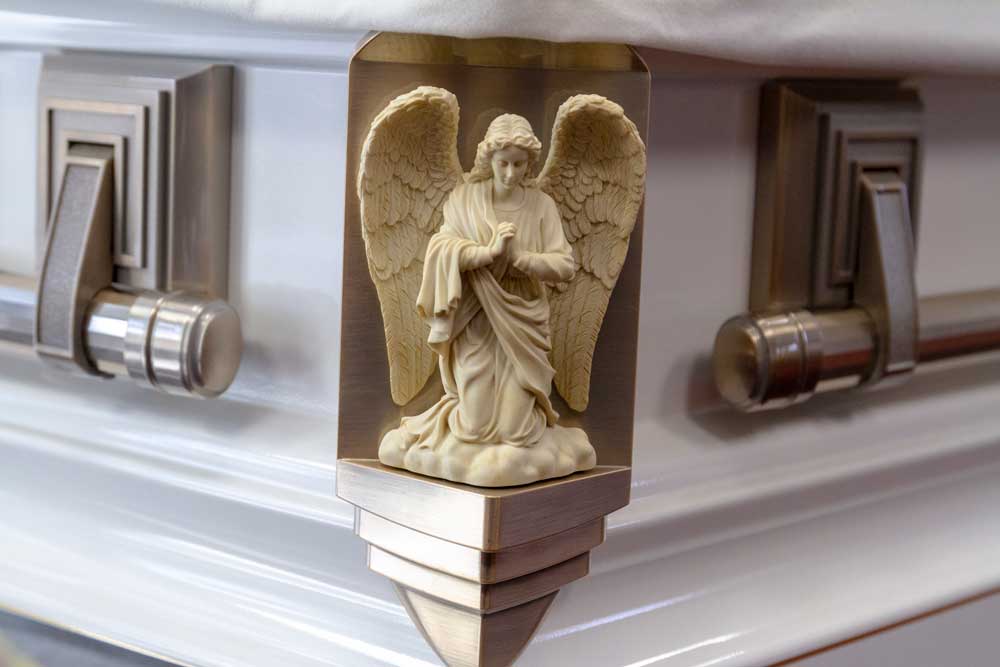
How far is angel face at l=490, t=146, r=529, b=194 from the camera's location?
748 mm

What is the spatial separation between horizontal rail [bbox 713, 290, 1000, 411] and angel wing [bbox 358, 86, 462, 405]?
28 cm

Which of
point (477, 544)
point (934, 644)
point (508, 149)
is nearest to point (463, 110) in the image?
point (508, 149)

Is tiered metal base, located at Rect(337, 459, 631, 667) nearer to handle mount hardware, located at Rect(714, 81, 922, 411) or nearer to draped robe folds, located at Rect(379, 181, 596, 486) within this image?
draped robe folds, located at Rect(379, 181, 596, 486)

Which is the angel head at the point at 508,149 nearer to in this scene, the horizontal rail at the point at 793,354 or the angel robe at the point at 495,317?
the angel robe at the point at 495,317

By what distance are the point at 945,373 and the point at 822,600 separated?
0.99ft

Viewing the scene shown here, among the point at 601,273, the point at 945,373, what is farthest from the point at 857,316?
the point at 601,273

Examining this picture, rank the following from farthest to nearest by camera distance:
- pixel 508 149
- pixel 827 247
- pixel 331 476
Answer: pixel 827 247 → pixel 331 476 → pixel 508 149

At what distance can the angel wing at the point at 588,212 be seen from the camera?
785mm

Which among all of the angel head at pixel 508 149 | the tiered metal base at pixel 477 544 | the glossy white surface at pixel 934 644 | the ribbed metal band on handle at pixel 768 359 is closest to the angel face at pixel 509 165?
the angel head at pixel 508 149

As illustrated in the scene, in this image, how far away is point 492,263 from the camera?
75cm

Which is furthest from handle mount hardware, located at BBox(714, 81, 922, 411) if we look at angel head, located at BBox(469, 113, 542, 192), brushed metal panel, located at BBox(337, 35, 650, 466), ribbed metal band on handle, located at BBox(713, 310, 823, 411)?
angel head, located at BBox(469, 113, 542, 192)

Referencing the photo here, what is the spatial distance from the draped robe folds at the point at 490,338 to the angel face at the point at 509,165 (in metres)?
0.02

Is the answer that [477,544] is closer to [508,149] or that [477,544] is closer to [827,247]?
[508,149]

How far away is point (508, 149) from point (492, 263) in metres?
0.07
